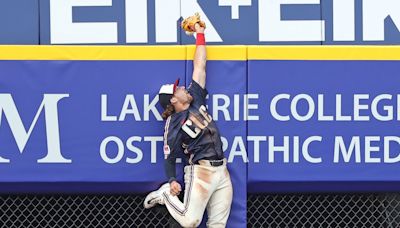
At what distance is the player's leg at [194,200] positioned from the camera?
4852mm

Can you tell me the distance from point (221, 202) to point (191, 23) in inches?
47.1

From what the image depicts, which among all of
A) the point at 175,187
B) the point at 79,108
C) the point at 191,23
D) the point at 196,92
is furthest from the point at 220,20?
the point at 175,187

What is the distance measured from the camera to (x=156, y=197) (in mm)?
4934

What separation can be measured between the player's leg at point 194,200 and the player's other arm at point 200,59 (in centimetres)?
57

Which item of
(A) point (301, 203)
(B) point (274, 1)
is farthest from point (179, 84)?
(A) point (301, 203)

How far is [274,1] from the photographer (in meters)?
5.43

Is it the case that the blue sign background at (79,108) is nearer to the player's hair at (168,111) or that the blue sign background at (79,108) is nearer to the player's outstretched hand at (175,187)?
the player's hair at (168,111)

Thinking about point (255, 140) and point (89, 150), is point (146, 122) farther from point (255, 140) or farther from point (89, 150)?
point (255, 140)

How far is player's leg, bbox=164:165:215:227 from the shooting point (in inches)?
191

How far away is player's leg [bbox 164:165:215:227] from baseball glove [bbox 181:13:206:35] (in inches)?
35.6

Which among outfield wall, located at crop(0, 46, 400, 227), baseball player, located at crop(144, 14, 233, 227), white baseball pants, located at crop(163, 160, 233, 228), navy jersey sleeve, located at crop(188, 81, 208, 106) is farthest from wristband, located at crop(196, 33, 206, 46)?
white baseball pants, located at crop(163, 160, 233, 228)

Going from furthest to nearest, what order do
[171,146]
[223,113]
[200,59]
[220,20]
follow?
[220,20] → [223,113] → [200,59] → [171,146]

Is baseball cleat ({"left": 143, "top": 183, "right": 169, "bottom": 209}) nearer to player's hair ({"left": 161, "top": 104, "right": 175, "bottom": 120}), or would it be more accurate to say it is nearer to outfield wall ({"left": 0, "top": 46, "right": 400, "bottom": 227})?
outfield wall ({"left": 0, "top": 46, "right": 400, "bottom": 227})

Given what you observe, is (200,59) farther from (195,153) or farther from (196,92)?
(195,153)
